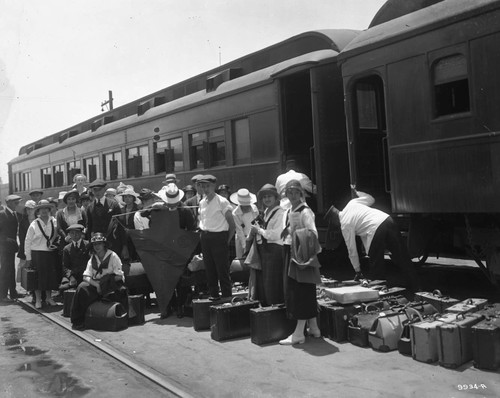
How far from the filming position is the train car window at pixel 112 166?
15.2 meters

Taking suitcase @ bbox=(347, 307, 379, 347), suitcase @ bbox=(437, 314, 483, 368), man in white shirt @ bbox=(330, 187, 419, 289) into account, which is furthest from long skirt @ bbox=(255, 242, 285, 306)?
suitcase @ bbox=(437, 314, 483, 368)

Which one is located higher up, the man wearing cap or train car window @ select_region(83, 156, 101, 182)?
train car window @ select_region(83, 156, 101, 182)

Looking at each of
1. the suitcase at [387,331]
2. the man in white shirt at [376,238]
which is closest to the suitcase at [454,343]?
the suitcase at [387,331]

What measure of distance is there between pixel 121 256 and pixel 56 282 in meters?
1.38

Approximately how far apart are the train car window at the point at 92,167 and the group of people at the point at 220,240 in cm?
688

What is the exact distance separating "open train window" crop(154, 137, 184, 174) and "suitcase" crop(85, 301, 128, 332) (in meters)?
5.36

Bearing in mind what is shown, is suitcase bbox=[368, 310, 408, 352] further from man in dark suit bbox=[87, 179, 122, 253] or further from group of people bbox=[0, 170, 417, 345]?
man in dark suit bbox=[87, 179, 122, 253]

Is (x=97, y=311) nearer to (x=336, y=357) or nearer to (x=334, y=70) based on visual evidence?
(x=336, y=357)

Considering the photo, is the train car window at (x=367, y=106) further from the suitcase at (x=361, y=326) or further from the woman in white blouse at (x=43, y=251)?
the woman in white blouse at (x=43, y=251)

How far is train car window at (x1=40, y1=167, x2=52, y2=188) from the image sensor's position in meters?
21.1

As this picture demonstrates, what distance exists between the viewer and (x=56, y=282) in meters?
8.82

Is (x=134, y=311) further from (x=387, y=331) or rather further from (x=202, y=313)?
(x=387, y=331)

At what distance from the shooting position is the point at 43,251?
347 inches

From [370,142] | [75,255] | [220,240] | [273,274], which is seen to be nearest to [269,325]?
[273,274]
